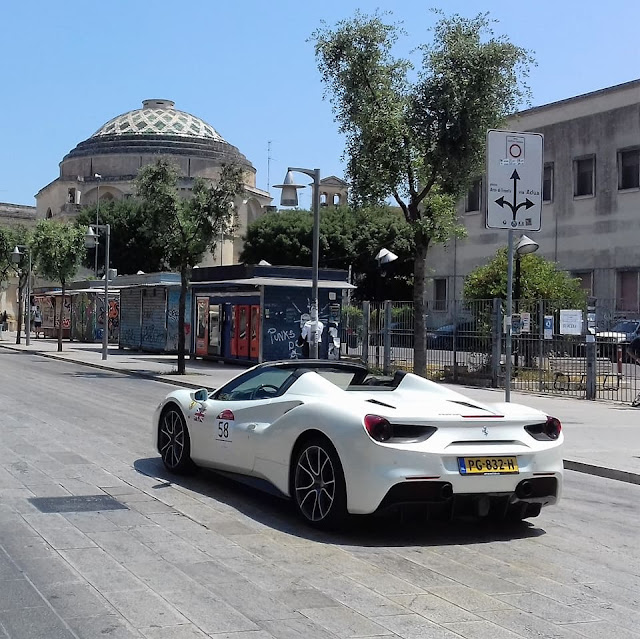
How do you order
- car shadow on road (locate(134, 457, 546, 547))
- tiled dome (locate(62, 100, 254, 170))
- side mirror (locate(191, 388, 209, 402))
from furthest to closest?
tiled dome (locate(62, 100, 254, 170))
side mirror (locate(191, 388, 209, 402))
car shadow on road (locate(134, 457, 546, 547))

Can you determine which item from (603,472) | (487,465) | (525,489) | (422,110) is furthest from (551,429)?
(422,110)

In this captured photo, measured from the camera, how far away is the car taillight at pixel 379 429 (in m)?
6.78

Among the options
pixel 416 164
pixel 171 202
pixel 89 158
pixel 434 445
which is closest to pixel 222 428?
pixel 434 445

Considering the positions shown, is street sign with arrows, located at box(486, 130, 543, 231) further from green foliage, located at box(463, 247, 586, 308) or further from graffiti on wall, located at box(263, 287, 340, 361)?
graffiti on wall, located at box(263, 287, 340, 361)

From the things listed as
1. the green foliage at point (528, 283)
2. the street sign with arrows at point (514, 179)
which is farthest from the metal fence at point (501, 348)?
the street sign with arrows at point (514, 179)

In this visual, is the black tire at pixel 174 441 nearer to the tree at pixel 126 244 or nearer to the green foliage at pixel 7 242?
the green foliage at pixel 7 242

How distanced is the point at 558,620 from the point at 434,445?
1.86 m

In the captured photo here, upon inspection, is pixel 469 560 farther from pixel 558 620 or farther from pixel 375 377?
pixel 375 377

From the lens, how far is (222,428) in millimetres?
8516

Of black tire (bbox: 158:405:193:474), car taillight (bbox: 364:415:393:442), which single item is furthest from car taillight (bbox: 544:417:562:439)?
black tire (bbox: 158:405:193:474)

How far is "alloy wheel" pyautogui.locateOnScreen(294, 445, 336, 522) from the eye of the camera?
278 inches

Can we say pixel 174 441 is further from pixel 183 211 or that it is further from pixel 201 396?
pixel 183 211

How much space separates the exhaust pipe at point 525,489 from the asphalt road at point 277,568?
1.26 feet

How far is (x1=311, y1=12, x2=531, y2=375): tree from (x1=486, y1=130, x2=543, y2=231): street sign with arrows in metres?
8.04
